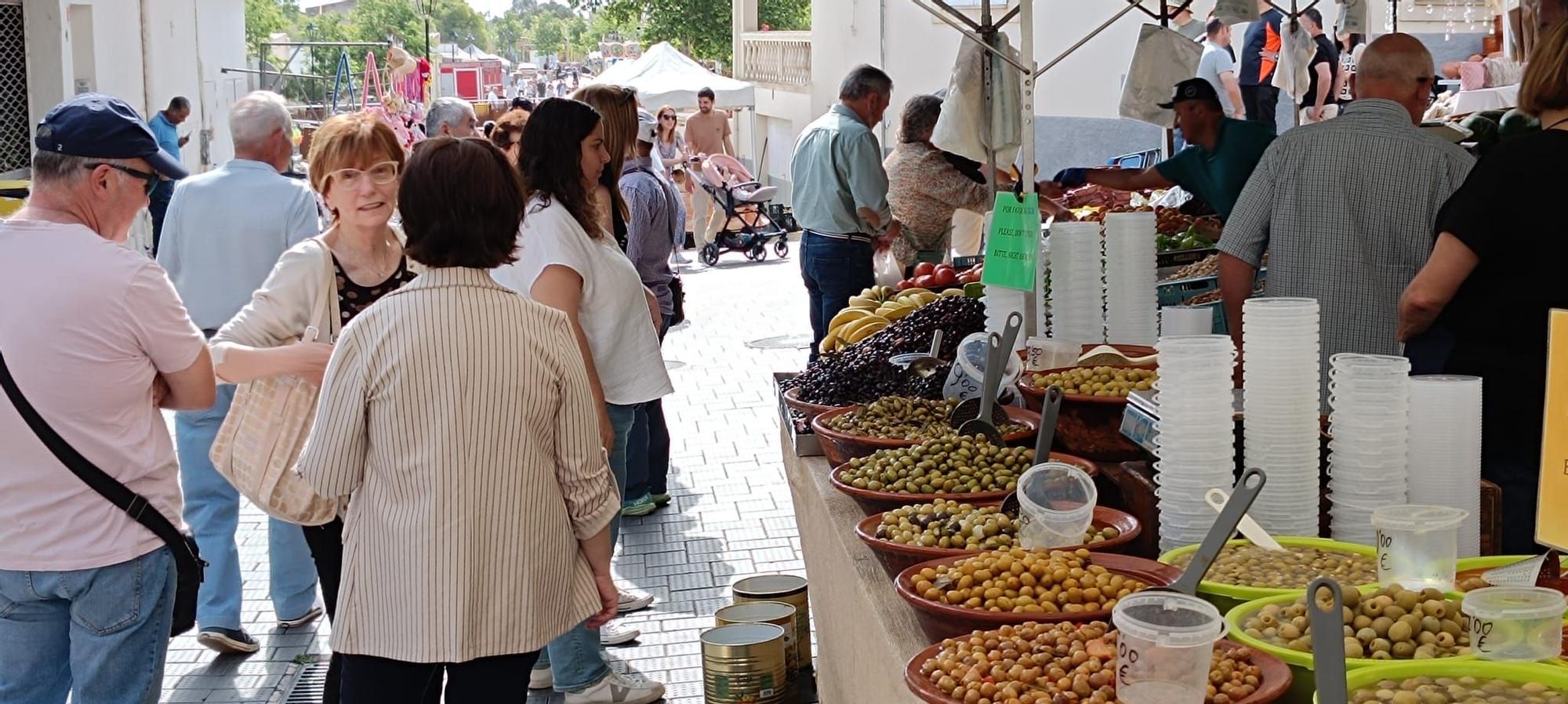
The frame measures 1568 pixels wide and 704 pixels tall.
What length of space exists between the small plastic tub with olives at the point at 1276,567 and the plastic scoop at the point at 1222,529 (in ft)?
0.24

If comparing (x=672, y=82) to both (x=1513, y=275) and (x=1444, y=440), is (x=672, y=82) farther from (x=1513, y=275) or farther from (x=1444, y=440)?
(x=1444, y=440)

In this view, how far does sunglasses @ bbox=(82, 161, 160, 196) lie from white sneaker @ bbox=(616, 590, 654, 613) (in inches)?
113

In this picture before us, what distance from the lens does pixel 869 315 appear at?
5980mm

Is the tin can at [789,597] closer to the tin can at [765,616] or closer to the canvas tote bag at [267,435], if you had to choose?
the tin can at [765,616]

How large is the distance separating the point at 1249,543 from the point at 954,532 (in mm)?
547

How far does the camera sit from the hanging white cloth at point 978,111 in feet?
16.6

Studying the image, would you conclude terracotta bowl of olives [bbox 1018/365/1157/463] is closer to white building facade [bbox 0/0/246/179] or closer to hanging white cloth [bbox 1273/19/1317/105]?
hanging white cloth [bbox 1273/19/1317/105]

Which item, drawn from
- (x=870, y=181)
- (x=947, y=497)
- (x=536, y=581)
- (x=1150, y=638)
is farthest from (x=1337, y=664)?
(x=870, y=181)

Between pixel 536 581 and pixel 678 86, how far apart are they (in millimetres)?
20962

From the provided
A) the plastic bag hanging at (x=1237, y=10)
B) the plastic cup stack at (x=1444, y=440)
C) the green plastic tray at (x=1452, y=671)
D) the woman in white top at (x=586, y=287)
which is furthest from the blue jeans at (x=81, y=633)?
the plastic bag hanging at (x=1237, y=10)

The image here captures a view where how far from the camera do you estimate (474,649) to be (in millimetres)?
2889

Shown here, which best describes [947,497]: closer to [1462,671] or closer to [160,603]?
[1462,671]

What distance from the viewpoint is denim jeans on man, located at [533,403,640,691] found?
4484mm

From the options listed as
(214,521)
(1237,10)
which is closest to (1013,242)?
(214,521)
